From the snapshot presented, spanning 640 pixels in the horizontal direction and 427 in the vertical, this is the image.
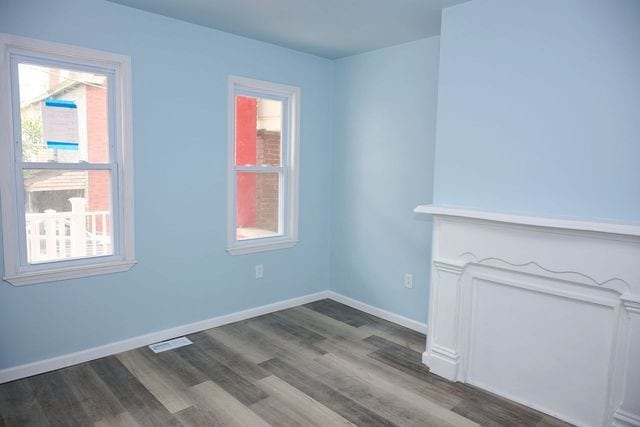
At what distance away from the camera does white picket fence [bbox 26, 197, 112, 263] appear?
2.83 metres

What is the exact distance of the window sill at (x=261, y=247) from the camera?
148 inches

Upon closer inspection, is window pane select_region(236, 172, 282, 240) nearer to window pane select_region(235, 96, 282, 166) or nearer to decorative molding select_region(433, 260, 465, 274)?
window pane select_region(235, 96, 282, 166)

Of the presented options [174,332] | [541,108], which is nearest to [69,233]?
[174,332]

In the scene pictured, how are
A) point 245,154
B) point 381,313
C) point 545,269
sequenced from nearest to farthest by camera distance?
point 545,269
point 245,154
point 381,313

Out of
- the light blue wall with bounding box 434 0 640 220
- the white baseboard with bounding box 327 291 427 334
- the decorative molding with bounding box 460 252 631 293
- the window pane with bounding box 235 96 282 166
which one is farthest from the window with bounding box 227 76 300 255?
the decorative molding with bounding box 460 252 631 293

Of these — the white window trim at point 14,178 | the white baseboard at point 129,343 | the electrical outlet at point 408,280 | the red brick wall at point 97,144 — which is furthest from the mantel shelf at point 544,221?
the red brick wall at point 97,144

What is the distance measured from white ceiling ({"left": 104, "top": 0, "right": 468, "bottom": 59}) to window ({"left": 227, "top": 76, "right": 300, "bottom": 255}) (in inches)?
18.5

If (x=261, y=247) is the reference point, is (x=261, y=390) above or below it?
below

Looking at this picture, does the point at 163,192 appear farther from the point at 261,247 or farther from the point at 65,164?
the point at 261,247

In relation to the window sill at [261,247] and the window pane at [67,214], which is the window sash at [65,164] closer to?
the window pane at [67,214]

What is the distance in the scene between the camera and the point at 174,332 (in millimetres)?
3441

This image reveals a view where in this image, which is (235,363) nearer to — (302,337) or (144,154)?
(302,337)

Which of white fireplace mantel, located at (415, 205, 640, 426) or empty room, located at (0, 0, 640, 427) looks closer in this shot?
white fireplace mantel, located at (415, 205, 640, 426)

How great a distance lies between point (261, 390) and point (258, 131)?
2244mm
